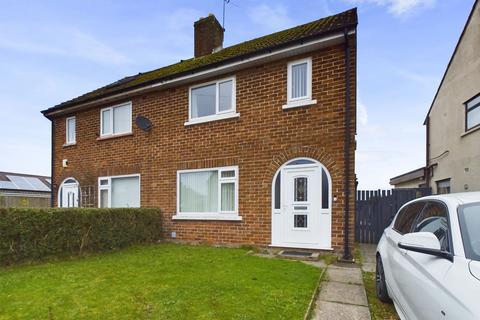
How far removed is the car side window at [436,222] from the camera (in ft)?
8.17

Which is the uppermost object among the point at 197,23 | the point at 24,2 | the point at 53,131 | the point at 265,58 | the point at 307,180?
the point at 197,23

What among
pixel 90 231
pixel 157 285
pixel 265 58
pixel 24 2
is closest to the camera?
pixel 157 285

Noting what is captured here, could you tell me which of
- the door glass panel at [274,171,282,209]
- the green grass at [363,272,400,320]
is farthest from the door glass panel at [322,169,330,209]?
the green grass at [363,272,400,320]

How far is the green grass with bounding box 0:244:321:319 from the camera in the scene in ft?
12.0

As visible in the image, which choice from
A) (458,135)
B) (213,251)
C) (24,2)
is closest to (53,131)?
(24,2)

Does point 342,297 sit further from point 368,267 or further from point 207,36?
point 207,36

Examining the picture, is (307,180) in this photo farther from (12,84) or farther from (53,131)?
(12,84)

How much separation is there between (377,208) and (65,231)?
8.55m

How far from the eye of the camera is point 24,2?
9.02 metres

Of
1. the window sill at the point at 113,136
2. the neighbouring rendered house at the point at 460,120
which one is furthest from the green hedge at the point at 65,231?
the neighbouring rendered house at the point at 460,120

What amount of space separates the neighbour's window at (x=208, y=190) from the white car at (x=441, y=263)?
532 cm

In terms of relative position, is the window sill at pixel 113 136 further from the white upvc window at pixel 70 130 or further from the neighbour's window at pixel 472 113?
the neighbour's window at pixel 472 113

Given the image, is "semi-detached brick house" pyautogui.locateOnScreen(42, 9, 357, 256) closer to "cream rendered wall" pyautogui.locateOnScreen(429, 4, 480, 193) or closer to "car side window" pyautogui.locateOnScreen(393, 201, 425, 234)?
"car side window" pyautogui.locateOnScreen(393, 201, 425, 234)

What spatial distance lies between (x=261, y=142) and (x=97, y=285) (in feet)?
16.2
